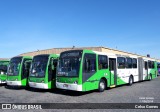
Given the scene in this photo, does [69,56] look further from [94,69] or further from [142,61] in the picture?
[142,61]

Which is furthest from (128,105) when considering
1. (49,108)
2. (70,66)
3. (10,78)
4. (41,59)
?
(10,78)

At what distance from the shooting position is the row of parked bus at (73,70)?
12.9 meters

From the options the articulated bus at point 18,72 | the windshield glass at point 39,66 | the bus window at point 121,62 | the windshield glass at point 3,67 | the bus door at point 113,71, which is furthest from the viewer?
the windshield glass at point 3,67

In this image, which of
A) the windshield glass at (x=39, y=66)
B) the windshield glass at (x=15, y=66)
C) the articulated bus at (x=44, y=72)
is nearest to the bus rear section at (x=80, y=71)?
the articulated bus at (x=44, y=72)

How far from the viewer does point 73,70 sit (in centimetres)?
1288

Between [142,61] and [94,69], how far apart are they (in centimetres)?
1077

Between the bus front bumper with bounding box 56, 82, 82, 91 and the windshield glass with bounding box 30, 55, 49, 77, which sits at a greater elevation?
the windshield glass with bounding box 30, 55, 49, 77

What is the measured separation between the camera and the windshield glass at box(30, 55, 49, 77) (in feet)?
48.4

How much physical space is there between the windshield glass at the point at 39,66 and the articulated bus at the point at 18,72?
1.60 metres

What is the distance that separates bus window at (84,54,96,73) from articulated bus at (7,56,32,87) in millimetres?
6127

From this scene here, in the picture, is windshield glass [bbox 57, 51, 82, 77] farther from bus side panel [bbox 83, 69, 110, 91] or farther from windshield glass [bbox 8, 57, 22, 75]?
windshield glass [bbox 8, 57, 22, 75]

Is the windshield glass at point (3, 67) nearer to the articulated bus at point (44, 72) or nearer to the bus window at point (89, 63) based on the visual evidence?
the articulated bus at point (44, 72)

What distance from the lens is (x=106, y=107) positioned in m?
9.47

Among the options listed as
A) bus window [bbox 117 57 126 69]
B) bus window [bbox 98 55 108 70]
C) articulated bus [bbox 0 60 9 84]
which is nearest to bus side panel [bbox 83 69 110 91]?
bus window [bbox 98 55 108 70]
